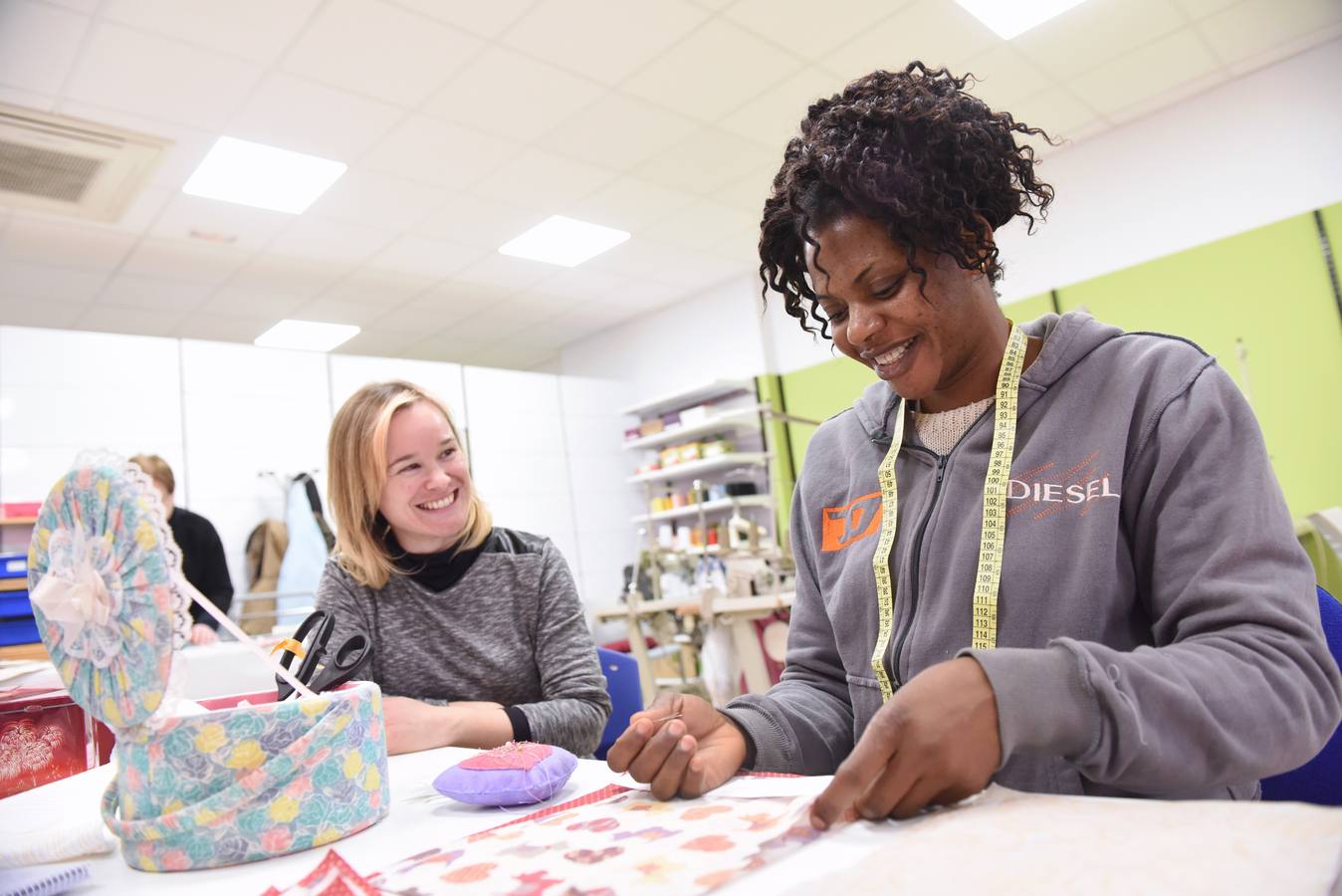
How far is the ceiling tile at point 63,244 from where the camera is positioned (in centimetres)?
461

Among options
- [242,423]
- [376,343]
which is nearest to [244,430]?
[242,423]

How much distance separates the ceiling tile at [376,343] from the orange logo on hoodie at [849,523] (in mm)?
6561

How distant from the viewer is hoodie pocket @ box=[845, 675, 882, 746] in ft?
3.35

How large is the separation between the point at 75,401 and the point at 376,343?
3.05 meters

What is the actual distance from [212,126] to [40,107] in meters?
0.61

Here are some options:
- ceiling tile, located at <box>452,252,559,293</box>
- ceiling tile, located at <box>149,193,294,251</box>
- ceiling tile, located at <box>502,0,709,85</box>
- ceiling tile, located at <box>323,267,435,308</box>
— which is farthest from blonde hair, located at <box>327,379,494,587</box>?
ceiling tile, located at <box>323,267,435,308</box>

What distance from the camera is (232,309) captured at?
6152 mm

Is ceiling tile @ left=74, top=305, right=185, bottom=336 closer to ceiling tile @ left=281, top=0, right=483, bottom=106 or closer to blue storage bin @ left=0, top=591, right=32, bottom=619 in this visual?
ceiling tile @ left=281, top=0, right=483, bottom=106

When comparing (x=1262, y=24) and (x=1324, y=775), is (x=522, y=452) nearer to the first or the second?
(x=1262, y=24)

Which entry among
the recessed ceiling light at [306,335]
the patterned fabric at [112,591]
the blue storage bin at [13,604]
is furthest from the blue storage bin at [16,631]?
the recessed ceiling light at [306,335]

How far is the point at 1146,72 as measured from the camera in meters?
4.49

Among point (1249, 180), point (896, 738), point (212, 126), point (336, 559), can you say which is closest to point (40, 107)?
point (212, 126)

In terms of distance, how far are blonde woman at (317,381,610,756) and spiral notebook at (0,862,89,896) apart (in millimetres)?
759

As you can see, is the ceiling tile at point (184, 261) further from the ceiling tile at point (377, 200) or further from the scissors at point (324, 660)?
the scissors at point (324, 660)
